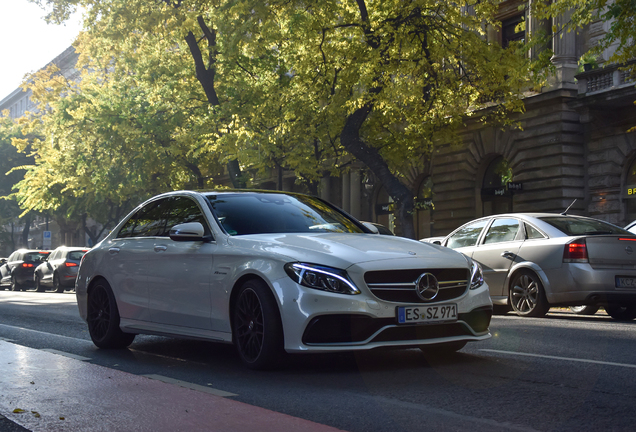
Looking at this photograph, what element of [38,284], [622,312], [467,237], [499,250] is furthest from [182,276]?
[38,284]

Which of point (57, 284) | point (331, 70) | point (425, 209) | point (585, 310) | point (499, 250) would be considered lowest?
point (57, 284)

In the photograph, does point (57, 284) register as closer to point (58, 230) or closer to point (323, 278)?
point (323, 278)

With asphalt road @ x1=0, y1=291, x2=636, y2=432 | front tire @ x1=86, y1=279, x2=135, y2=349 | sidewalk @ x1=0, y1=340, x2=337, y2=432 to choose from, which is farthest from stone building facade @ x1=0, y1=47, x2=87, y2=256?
sidewalk @ x1=0, y1=340, x2=337, y2=432

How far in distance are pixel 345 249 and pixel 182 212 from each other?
2.12 m

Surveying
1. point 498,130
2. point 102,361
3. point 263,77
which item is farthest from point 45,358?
point 498,130

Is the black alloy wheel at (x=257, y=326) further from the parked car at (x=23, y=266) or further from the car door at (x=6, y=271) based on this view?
the car door at (x=6, y=271)

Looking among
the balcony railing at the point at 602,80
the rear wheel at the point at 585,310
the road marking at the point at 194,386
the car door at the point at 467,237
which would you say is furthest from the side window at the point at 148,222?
the balcony railing at the point at 602,80

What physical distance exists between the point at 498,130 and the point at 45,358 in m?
22.1

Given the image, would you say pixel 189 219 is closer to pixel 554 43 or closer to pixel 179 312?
pixel 179 312

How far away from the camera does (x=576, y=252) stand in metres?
10.9

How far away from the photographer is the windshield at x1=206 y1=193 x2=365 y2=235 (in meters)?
6.75

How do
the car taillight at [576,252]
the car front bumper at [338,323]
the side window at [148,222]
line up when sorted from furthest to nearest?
the car taillight at [576,252] < the side window at [148,222] < the car front bumper at [338,323]

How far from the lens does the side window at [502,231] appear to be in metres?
12.1

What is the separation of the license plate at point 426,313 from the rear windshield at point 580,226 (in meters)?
5.87
